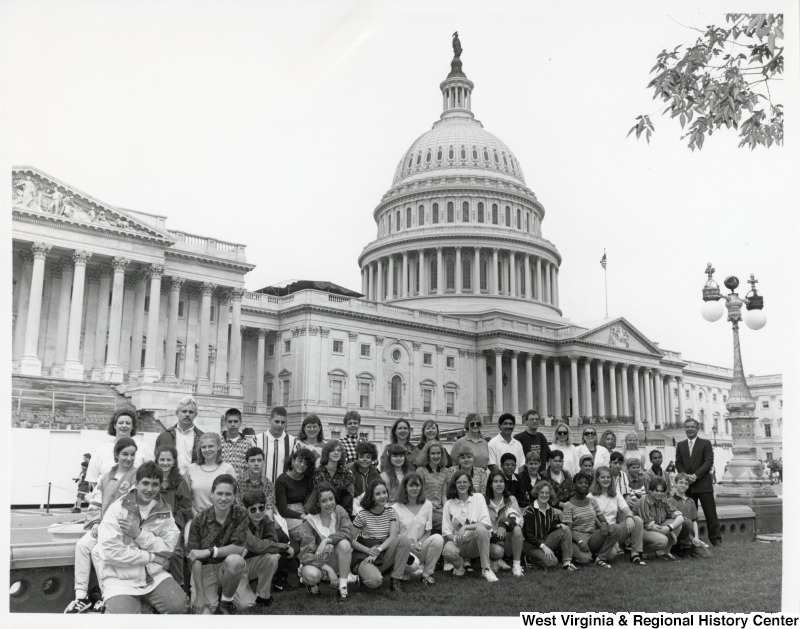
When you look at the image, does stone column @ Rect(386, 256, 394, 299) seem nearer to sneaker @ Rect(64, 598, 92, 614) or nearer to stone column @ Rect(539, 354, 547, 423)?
stone column @ Rect(539, 354, 547, 423)

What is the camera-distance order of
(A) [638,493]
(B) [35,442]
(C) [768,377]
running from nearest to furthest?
(A) [638,493] < (C) [768,377] < (B) [35,442]

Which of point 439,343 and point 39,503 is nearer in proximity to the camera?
point 39,503

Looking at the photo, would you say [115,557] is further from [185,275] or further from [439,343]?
[439,343]

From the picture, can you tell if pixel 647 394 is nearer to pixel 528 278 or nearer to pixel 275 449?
pixel 528 278

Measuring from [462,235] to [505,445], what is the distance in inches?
2196

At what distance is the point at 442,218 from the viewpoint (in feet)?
229

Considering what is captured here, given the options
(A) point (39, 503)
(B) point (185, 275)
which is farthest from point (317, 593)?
(B) point (185, 275)

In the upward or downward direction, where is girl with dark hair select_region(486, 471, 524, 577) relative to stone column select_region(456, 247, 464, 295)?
downward

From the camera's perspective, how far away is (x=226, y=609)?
8492 millimetres

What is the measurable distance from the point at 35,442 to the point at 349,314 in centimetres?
3171

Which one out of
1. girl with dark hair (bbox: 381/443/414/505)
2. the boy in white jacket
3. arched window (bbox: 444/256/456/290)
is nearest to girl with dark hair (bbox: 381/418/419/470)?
girl with dark hair (bbox: 381/443/414/505)

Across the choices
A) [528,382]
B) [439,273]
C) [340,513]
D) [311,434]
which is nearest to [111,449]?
[311,434]

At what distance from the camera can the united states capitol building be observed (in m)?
33.9

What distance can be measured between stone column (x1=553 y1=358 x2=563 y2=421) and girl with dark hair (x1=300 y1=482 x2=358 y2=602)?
2052 inches
